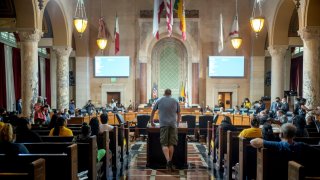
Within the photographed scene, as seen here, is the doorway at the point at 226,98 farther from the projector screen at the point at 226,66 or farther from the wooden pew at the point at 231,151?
the wooden pew at the point at 231,151

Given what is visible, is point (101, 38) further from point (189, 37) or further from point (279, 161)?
point (279, 161)

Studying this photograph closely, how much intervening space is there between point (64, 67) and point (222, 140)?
40.6ft

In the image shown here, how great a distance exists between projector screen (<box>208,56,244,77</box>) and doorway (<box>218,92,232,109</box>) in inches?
49.2

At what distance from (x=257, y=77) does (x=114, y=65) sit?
801 centimetres

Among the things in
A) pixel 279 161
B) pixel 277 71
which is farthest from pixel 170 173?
pixel 277 71

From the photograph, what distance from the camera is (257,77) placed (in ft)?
72.0

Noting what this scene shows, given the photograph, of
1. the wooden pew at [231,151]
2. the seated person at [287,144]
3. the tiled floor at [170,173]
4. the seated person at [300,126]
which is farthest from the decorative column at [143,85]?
the seated person at [287,144]

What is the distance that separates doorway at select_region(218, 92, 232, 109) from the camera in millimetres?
22453

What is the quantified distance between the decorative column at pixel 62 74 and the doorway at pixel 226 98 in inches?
345

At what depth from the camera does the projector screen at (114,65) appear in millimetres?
22141

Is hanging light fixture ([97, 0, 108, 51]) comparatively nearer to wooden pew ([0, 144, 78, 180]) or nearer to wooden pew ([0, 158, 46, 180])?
wooden pew ([0, 144, 78, 180])

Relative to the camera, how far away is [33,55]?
14.0 metres

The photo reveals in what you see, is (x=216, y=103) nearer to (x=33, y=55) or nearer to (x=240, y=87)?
(x=240, y=87)

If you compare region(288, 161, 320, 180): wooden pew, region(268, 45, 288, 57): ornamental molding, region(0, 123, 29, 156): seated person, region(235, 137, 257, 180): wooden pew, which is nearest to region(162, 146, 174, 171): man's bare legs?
region(235, 137, 257, 180): wooden pew
